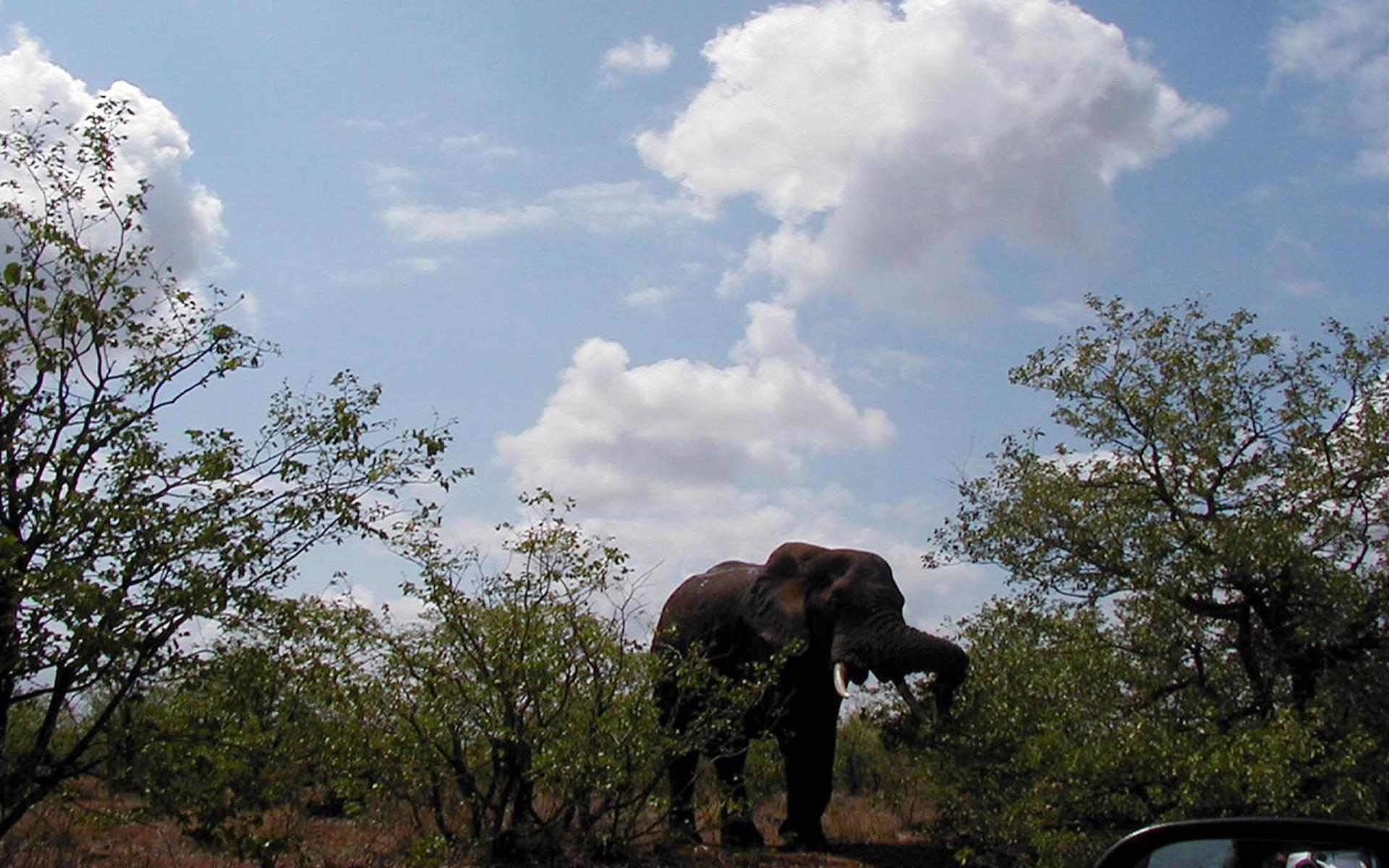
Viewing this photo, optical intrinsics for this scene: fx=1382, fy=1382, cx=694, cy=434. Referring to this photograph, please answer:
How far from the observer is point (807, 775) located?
53.8ft

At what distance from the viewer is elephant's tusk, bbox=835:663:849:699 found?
16078 mm

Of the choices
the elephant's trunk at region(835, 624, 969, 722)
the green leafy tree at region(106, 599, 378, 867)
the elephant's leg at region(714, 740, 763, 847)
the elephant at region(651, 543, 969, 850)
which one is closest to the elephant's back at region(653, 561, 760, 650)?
the elephant at region(651, 543, 969, 850)

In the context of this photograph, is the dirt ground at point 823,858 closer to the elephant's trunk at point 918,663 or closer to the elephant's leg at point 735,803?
the elephant's leg at point 735,803

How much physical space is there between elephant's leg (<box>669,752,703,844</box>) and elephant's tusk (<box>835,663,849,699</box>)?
1.84 metres

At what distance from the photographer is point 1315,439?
1320 cm

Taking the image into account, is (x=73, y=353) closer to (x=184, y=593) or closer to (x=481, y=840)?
(x=184, y=593)

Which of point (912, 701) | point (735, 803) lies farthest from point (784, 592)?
point (735, 803)

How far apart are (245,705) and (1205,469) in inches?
355

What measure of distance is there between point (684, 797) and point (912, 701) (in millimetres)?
2713

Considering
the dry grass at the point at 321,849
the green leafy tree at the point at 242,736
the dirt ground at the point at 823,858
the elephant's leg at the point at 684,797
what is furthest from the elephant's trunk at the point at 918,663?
the green leafy tree at the point at 242,736

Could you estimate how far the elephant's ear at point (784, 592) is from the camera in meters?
17.0

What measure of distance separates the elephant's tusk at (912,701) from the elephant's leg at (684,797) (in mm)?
2379

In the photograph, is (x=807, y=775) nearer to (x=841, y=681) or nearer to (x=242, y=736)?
(x=841, y=681)

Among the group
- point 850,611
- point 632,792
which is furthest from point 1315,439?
point 632,792
